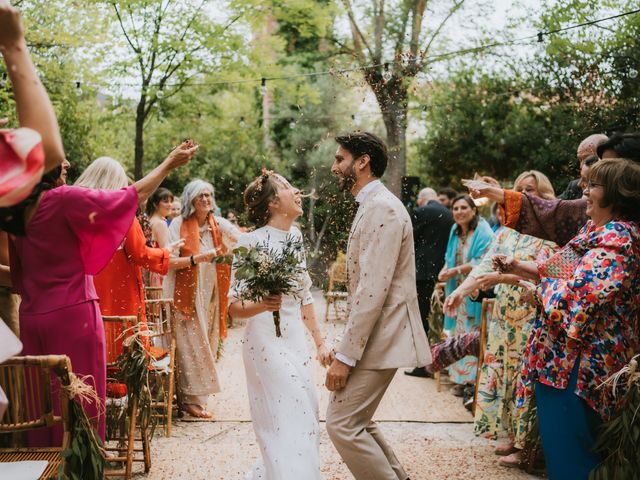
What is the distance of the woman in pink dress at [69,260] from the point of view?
3258 mm

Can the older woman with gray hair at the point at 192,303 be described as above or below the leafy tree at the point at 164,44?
below

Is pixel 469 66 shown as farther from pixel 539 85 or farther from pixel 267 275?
pixel 267 275

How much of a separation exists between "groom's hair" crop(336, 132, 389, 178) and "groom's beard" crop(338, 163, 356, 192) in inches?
3.0

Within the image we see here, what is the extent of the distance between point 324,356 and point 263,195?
1049mm

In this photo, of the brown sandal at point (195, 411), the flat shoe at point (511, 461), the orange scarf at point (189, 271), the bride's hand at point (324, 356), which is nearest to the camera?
the bride's hand at point (324, 356)

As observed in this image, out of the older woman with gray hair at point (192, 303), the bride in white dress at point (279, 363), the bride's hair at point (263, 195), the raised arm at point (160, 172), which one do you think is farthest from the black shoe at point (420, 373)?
the raised arm at point (160, 172)

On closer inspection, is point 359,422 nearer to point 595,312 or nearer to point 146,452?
point 595,312

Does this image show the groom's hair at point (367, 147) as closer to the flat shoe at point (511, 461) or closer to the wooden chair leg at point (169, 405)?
the flat shoe at point (511, 461)

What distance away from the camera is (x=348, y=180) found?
371 cm

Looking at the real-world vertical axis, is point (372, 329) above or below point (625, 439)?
above

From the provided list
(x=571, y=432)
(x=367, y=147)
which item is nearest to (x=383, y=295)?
(x=367, y=147)

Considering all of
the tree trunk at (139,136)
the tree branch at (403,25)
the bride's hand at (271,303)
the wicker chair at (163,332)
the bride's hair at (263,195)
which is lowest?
the wicker chair at (163,332)

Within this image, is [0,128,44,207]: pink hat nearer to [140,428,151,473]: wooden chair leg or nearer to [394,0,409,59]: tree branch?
[140,428,151,473]: wooden chair leg

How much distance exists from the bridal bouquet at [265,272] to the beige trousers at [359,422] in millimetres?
609
